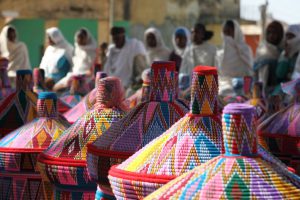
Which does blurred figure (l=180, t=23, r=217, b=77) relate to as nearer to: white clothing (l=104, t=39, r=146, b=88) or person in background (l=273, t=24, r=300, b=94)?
white clothing (l=104, t=39, r=146, b=88)

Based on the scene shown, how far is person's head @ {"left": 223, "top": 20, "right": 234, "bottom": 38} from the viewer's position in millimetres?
17938

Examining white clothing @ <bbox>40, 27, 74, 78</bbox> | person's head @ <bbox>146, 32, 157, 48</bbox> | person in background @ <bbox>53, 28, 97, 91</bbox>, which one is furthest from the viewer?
person in background @ <bbox>53, 28, 97, 91</bbox>

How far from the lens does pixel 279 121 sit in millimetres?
6996

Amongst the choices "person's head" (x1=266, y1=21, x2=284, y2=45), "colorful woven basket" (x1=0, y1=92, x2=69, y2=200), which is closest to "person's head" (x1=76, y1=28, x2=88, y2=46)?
"person's head" (x1=266, y1=21, x2=284, y2=45)

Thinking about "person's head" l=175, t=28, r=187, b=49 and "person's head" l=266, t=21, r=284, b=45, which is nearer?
"person's head" l=266, t=21, r=284, b=45

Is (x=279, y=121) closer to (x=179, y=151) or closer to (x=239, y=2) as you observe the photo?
(x=179, y=151)

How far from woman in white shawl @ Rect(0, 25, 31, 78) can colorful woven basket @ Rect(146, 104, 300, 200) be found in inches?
625

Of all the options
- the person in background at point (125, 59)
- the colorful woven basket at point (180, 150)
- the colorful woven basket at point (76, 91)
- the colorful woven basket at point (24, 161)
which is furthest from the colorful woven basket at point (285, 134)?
the person in background at point (125, 59)

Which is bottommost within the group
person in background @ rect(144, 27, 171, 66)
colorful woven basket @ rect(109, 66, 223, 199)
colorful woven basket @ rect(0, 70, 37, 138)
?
person in background @ rect(144, 27, 171, 66)

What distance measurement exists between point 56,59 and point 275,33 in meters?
3.86

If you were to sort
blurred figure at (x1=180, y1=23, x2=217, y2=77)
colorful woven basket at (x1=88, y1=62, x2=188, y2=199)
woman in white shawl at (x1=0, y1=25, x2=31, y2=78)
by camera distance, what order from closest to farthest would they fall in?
colorful woven basket at (x1=88, y1=62, x2=188, y2=199), blurred figure at (x1=180, y1=23, x2=217, y2=77), woman in white shawl at (x1=0, y1=25, x2=31, y2=78)

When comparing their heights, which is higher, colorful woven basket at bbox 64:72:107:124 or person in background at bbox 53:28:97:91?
colorful woven basket at bbox 64:72:107:124

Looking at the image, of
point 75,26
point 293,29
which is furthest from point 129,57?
point 75,26

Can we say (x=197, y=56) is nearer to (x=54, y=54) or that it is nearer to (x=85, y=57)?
(x=54, y=54)
